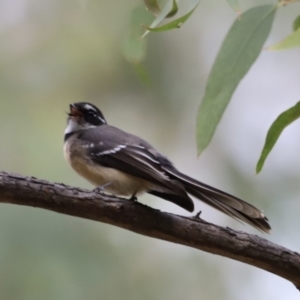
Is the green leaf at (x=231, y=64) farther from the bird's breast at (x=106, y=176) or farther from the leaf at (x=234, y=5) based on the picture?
the bird's breast at (x=106, y=176)

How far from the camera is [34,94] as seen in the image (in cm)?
253

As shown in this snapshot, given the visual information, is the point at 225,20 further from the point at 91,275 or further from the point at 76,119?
the point at 91,275

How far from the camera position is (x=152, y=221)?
1.38 metres

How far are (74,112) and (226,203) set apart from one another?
91 centimetres

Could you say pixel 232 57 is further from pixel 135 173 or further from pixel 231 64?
pixel 135 173

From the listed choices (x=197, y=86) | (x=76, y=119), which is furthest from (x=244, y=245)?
(x=197, y=86)

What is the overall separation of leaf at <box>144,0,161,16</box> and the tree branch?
20.1 inches

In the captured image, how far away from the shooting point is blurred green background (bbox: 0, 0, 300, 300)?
210 centimetres

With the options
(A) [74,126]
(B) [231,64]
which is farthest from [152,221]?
(A) [74,126]

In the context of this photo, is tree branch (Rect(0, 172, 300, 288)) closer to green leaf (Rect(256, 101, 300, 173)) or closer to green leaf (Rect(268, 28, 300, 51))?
green leaf (Rect(256, 101, 300, 173))

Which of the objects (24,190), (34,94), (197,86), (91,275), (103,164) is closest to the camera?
(24,190)

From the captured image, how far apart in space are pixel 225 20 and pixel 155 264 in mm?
1199

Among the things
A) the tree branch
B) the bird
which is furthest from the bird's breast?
the tree branch

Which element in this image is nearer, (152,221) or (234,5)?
(234,5)
